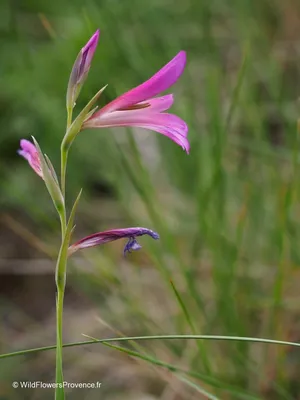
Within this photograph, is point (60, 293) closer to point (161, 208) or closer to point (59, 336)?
point (59, 336)

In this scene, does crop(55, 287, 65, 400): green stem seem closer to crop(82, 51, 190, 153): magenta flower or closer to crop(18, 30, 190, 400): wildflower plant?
crop(18, 30, 190, 400): wildflower plant

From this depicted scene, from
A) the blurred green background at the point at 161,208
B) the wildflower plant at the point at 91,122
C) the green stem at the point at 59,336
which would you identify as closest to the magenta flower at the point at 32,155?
the wildflower plant at the point at 91,122

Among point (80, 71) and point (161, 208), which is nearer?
point (80, 71)

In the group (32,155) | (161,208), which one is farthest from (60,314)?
(161,208)

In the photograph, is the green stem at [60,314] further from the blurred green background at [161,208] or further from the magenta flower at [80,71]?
the blurred green background at [161,208]

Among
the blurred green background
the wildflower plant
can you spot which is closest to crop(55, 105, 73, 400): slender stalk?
the wildflower plant

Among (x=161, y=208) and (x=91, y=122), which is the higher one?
(x=91, y=122)

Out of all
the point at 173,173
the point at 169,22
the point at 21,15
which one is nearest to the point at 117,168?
the point at 173,173
